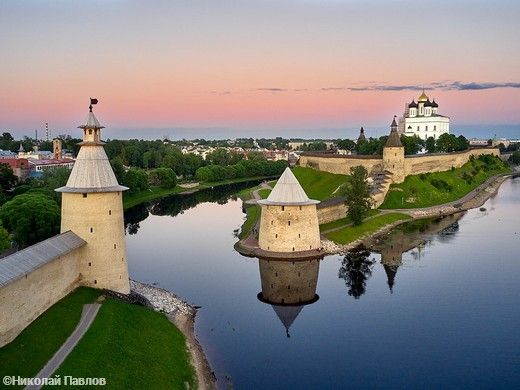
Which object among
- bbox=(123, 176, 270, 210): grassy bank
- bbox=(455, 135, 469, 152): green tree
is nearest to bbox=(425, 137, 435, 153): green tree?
bbox=(455, 135, 469, 152): green tree

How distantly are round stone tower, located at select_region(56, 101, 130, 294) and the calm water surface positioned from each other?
14.4ft

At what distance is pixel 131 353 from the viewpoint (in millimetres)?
16594

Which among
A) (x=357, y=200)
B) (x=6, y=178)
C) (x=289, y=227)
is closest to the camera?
(x=289, y=227)

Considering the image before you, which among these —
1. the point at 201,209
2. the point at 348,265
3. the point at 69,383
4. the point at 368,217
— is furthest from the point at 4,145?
the point at 69,383

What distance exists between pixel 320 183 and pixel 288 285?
33888 mm

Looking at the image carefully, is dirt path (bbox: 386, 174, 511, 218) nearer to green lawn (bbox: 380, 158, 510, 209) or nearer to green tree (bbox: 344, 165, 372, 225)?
green lawn (bbox: 380, 158, 510, 209)

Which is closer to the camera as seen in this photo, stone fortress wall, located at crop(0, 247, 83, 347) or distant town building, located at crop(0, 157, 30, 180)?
stone fortress wall, located at crop(0, 247, 83, 347)

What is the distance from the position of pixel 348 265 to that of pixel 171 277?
32.6ft

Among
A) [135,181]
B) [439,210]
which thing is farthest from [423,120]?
[135,181]

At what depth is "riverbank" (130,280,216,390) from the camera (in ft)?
56.3

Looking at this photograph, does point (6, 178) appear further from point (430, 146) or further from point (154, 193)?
point (430, 146)

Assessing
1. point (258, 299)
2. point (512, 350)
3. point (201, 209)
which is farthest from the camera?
point (201, 209)

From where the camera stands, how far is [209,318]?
2248 cm

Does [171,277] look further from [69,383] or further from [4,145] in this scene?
[4,145]
